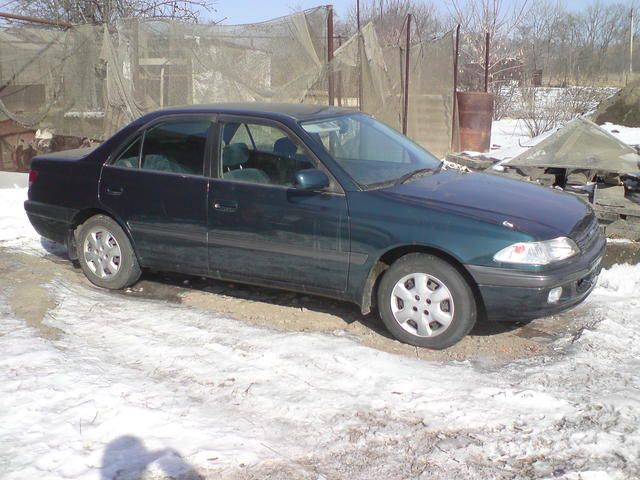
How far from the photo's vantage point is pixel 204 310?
5453 mm

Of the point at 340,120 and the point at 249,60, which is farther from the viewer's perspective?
the point at 249,60

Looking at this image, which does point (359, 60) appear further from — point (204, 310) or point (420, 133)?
point (204, 310)

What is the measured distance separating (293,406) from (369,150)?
2.38 metres

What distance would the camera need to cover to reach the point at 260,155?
5.21m

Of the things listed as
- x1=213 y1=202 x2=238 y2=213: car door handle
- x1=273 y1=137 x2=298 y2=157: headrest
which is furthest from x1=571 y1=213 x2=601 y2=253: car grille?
x1=213 y1=202 x2=238 y2=213: car door handle

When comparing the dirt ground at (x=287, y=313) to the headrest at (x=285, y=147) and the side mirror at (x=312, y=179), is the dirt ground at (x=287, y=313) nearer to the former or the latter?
the side mirror at (x=312, y=179)

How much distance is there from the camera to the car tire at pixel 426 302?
4492mm

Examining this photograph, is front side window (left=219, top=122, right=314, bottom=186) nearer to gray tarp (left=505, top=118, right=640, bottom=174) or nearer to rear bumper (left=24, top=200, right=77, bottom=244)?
rear bumper (left=24, top=200, right=77, bottom=244)

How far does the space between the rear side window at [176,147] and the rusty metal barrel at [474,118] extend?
9.26m

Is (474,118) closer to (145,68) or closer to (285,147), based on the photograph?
(145,68)

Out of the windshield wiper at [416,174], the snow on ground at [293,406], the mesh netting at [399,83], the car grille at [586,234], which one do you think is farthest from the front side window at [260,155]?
the mesh netting at [399,83]

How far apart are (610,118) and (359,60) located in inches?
276

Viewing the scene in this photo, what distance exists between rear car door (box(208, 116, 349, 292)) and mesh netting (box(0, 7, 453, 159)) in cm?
416

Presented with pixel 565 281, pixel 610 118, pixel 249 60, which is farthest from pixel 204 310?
pixel 610 118
